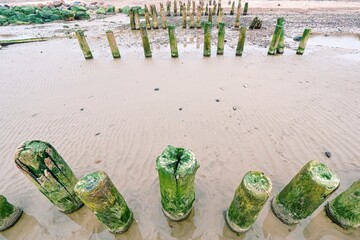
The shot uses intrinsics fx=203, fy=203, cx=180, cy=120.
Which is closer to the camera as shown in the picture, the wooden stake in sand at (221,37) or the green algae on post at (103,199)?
the green algae on post at (103,199)

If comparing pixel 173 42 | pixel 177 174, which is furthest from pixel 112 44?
pixel 177 174

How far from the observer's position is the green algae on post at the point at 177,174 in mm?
2283

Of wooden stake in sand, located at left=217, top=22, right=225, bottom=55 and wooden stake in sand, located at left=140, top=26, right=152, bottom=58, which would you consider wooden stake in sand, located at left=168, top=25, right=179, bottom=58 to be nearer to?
wooden stake in sand, located at left=140, top=26, right=152, bottom=58

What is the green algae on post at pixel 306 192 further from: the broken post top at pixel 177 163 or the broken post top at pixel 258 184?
the broken post top at pixel 177 163

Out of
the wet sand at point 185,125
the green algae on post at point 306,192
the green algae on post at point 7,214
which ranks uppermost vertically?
the green algae on post at point 306,192

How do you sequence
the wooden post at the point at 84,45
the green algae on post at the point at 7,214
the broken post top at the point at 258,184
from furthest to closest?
the wooden post at the point at 84,45 → the green algae on post at the point at 7,214 → the broken post top at the point at 258,184

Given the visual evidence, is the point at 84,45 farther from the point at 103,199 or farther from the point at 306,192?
the point at 306,192

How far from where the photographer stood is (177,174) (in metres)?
2.26

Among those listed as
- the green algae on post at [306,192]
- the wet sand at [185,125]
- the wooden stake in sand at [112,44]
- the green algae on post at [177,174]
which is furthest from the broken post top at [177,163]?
the wooden stake in sand at [112,44]

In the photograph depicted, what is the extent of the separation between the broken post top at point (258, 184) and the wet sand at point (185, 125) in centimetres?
103

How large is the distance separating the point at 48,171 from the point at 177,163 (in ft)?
5.40

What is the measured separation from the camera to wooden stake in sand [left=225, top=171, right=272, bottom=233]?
2.24 m

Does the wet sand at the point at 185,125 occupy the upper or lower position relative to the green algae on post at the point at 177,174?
lower

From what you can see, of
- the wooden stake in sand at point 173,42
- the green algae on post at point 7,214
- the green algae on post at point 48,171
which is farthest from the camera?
the wooden stake in sand at point 173,42
